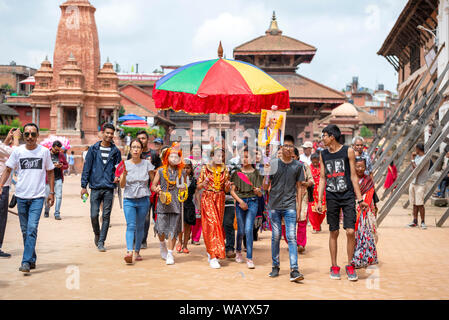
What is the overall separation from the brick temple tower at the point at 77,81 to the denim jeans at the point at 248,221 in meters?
36.7

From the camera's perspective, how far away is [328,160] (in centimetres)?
684

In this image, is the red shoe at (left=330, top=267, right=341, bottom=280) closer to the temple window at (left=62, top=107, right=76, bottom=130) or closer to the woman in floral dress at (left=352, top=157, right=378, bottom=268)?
the woman in floral dress at (left=352, top=157, right=378, bottom=268)

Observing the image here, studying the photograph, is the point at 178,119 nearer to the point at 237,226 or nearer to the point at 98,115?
the point at 98,115

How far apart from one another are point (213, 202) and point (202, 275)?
1211mm

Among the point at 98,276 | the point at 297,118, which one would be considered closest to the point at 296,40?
the point at 297,118

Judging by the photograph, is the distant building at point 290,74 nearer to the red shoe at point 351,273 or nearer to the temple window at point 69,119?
the temple window at point 69,119

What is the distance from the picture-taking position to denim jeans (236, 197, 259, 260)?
741cm

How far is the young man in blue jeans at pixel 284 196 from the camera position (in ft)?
→ 22.4

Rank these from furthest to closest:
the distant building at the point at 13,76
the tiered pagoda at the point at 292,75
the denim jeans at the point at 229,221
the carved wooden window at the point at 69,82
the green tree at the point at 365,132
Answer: the green tree at the point at 365,132, the distant building at the point at 13,76, the carved wooden window at the point at 69,82, the tiered pagoda at the point at 292,75, the denim jeans at the point at 229,221

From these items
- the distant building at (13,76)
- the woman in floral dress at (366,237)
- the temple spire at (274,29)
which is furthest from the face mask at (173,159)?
the distant building at (13,76)

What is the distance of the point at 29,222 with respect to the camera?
22.7 feet

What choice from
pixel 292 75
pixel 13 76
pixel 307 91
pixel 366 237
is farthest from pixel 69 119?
pixel 366 237

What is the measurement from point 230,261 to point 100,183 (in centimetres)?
241
